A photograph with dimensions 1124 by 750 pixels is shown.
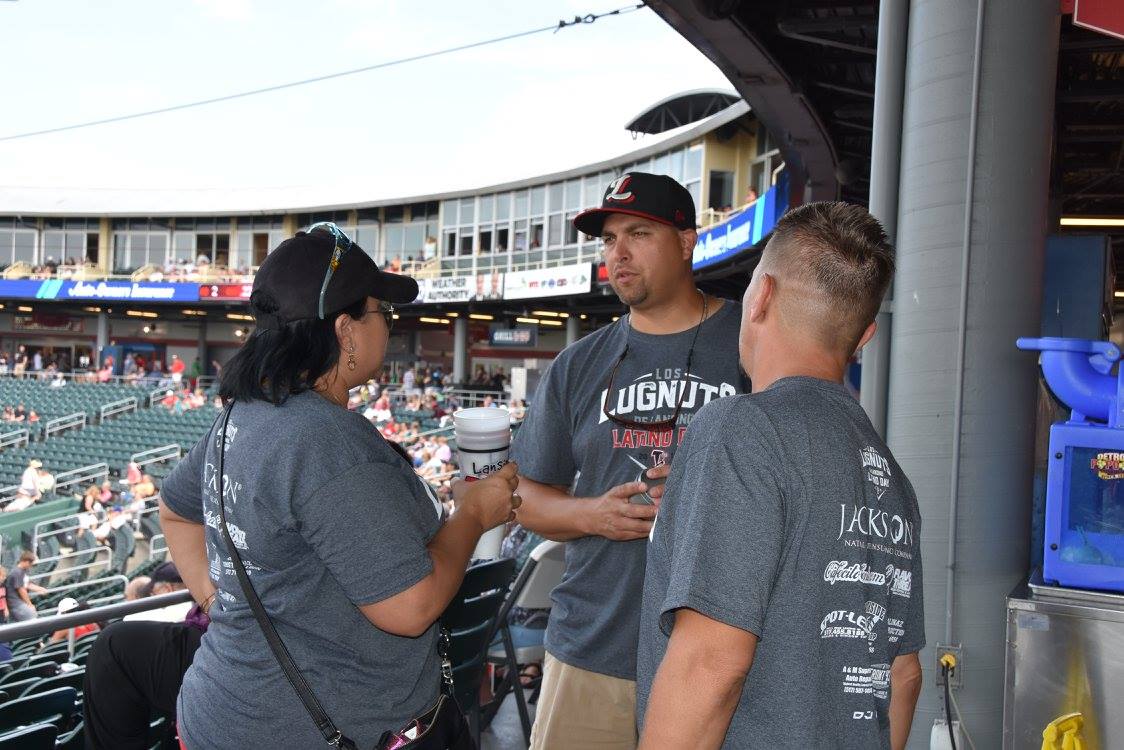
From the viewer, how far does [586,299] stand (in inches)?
1013

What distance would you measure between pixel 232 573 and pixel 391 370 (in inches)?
1242

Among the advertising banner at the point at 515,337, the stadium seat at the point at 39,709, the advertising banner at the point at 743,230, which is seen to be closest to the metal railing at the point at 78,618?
the stadium seat at the point at 39,709

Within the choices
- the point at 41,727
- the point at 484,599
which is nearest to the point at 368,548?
the point at 41,727

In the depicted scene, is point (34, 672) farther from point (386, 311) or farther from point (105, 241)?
point (105, 241)

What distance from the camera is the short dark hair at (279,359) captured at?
1646 millimetres

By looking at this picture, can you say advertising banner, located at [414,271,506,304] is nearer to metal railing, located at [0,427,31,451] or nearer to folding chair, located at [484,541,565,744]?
metal railing, located at [0,427,31,451]

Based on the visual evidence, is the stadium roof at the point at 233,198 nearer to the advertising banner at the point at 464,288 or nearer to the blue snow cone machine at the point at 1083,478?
the advertising banner at the point at 464,288

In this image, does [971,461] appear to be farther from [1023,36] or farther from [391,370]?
[391,370]

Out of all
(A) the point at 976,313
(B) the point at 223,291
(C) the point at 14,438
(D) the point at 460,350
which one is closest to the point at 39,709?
(A) the point at 976,313

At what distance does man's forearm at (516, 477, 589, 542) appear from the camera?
2051 millimetres

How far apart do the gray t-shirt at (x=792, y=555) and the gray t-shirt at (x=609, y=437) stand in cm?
80

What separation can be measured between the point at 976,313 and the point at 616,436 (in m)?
1.24

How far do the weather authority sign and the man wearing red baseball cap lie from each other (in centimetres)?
3231

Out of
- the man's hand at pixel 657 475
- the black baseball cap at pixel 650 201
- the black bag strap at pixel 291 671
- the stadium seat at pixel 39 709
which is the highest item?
the black baseball cap at pixel 650 201
